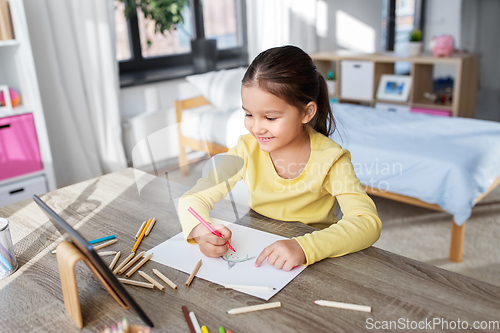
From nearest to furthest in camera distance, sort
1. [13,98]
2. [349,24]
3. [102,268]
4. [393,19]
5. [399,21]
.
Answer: [102,268]
[13,98]
[349,24]
[393,19]
[399,21]

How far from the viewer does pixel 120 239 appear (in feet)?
3.03

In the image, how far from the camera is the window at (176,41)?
3.28 metres

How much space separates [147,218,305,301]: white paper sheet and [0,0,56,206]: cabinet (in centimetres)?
165

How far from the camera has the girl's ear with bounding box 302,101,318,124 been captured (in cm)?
104

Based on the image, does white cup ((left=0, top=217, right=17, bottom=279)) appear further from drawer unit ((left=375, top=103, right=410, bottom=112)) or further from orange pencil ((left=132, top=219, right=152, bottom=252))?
drawer unit ((left=375, top=103, right=410, bottom=112))

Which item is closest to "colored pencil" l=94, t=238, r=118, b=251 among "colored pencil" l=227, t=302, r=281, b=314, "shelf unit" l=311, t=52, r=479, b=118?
"colored pencil" l=227, t=302, r=281, b=314

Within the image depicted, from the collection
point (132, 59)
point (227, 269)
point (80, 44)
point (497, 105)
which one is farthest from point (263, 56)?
point (497, 105)

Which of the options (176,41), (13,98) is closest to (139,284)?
(13,98)

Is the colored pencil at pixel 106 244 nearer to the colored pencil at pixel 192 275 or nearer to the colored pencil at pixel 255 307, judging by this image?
the colored pencil at pixel 192 275

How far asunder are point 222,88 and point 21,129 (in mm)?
1316

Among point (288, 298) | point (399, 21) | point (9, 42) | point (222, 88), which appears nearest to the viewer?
point (288, 298)

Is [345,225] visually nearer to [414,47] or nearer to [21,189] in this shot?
[21,189]

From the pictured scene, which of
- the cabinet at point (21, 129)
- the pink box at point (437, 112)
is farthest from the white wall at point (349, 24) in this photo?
the cabinet at point (21, 129)

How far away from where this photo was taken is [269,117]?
0.98 meters
